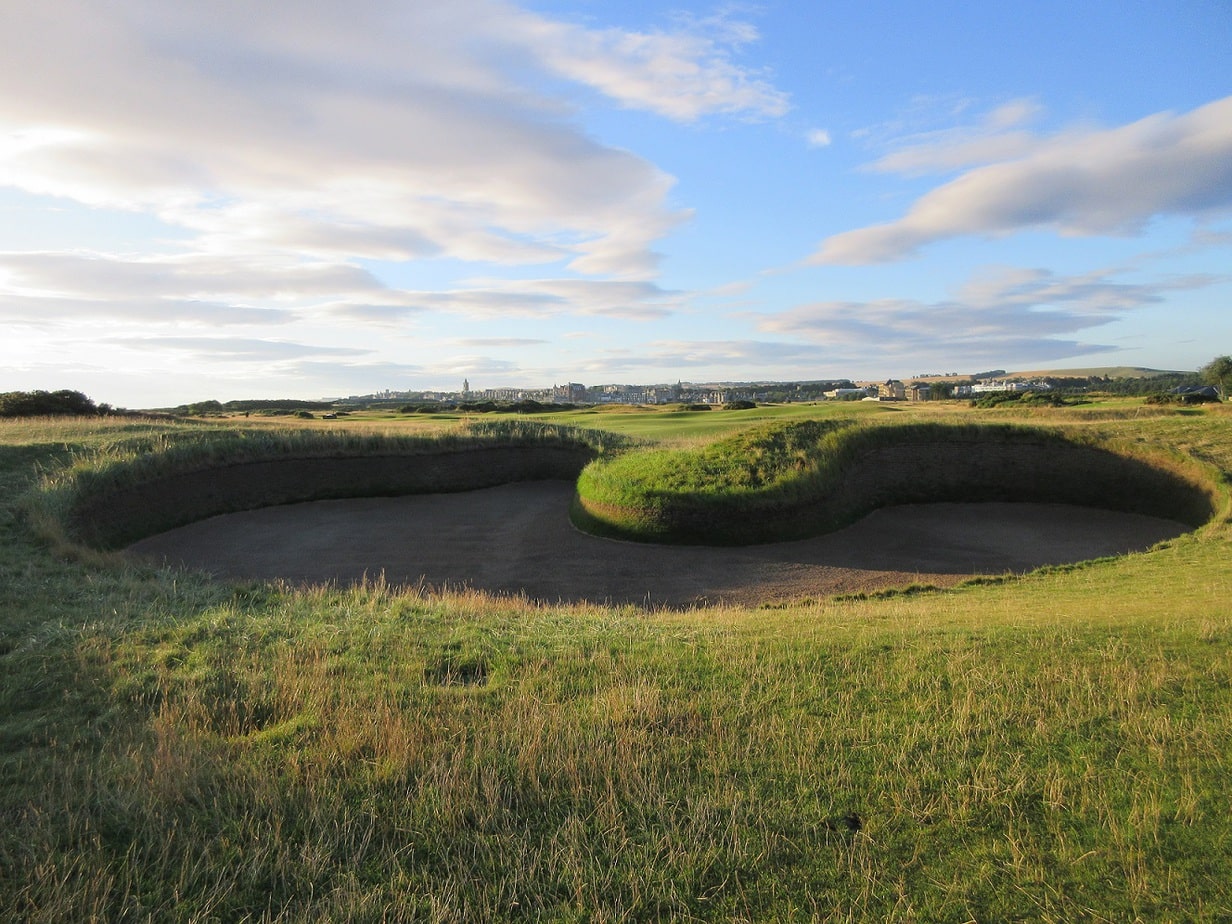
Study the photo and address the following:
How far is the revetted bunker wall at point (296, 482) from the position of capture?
17859 millimetres

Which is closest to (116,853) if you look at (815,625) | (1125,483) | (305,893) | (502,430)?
(305,893)

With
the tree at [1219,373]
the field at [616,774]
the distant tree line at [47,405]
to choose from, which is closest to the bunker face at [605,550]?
the field at [616,774]

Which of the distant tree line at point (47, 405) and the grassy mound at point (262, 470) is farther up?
the distant tree line at point (47, 405)

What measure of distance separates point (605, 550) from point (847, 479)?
7747 mm

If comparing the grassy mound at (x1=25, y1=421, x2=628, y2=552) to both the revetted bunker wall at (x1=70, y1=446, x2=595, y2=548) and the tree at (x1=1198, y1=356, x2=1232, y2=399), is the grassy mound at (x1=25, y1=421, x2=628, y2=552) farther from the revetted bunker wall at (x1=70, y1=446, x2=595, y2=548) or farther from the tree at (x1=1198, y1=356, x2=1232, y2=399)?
the tree at (x1=1198, y1=356, x2=1232, y2=399)

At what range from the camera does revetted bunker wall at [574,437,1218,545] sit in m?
19.0

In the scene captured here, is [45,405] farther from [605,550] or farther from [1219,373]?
[1219,373]

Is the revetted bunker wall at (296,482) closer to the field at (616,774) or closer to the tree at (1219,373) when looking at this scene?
the field at (616,774)

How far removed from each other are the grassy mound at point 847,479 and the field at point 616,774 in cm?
1096

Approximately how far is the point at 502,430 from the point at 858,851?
24.5m

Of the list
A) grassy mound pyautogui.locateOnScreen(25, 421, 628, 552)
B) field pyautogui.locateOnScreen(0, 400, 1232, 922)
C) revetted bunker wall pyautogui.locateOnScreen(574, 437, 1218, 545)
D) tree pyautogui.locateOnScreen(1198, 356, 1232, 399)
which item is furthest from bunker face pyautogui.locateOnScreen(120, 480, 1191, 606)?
tree pyautogui.locateOnScreen(1198, 356, 1232, 399)

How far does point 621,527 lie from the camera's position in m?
19.6

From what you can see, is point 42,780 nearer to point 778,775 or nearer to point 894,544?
point 778,775

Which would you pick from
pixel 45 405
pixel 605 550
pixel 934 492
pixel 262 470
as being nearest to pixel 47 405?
pixel 45 405
